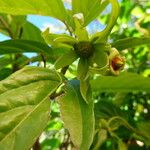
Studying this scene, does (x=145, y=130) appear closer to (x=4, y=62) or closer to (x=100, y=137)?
(x=100, y=137)

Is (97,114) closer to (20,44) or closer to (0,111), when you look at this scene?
(20,44)

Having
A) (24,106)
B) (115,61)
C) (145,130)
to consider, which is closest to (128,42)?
(115,61)

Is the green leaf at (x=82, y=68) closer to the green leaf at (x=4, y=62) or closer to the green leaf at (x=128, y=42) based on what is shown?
the green leaf at (x=128, y=42)

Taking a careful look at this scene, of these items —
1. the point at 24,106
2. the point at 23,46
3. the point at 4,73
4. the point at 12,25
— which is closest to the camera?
the point at 24,106

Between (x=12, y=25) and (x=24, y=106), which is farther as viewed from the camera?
(x=12, y=25)

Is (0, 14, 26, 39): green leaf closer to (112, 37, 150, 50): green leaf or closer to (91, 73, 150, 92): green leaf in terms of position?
(91, 73, 150, 92): green leaf

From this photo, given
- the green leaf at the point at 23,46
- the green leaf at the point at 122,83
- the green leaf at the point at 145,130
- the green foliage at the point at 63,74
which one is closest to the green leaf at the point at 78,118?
the green foliage at the point at 63,74
